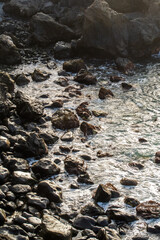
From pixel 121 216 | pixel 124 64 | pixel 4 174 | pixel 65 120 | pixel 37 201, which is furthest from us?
pixel 124 64

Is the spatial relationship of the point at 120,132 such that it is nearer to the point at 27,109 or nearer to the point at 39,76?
the point at 27,109

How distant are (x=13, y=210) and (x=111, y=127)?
22.9ft

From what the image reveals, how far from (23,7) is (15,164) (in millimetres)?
22387

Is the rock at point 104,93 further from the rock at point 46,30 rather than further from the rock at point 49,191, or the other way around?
the rock at point 46,30

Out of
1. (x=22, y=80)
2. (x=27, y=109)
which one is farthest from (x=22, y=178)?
(x=22, y=80)

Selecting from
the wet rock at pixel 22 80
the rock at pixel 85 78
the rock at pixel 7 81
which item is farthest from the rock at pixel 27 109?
the rock at pixel 85 78

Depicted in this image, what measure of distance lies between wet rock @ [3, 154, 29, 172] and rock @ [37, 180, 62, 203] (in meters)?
1.29

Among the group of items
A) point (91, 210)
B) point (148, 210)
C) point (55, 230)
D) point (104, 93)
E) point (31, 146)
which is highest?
point (55, 230)

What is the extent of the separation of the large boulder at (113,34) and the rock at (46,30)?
2.50 metres

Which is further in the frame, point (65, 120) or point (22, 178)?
point (65, 120)

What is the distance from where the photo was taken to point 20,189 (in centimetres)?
1127

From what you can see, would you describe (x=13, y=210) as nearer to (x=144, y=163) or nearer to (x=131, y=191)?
(x=131, y=191)

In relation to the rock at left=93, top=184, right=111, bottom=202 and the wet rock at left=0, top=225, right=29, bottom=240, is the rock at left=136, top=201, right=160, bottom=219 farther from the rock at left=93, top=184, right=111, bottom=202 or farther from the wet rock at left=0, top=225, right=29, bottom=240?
the wet rock at left=0, top=225, right=29, bottom=240

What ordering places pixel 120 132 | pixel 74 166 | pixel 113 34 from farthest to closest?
1. pixel 113 34
2. pixel 120 132
3. pixel 74 166
